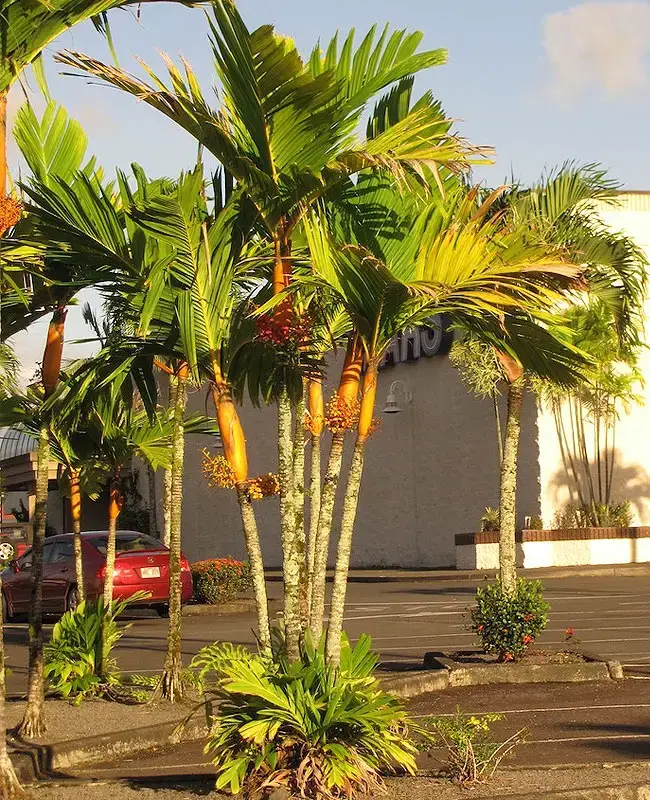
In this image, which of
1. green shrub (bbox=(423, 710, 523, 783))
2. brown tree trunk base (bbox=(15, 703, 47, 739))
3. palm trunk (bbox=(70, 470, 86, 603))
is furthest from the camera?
palm trunk (bbox=(70, 470, 86, 603))

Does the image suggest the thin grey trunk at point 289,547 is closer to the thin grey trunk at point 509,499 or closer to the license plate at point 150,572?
the thin grey trunk at point 509,499

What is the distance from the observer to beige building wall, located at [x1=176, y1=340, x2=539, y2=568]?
32875 mm

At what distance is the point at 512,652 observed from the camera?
12594mm

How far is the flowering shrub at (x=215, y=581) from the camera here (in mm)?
23250

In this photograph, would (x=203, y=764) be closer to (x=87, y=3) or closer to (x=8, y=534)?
(x=87, y=3)

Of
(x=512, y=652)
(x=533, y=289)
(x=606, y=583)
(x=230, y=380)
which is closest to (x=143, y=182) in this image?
(x=230, y=380)

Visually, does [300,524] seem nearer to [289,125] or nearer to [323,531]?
[323,531]

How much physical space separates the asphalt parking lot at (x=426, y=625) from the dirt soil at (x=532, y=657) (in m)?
0.60

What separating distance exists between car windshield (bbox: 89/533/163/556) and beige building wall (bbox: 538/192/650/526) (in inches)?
478

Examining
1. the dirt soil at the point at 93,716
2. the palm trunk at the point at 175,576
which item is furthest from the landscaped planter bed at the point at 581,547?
the dirt soil at the point at 93,716

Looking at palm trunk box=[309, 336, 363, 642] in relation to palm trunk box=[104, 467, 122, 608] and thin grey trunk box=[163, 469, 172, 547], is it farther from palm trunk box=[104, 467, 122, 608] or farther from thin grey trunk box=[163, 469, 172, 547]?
palm trunk box=[104, 467, 122, 608]

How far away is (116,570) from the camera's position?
824 inches

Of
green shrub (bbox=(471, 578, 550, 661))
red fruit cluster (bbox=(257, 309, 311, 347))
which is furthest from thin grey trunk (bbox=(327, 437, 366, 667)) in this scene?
green shrub (bbox=(471, 578, 550, 661))

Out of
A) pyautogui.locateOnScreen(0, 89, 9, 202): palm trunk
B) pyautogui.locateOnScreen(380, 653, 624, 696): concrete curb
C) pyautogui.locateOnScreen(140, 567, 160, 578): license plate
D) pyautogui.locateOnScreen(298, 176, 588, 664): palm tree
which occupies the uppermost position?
pyautogui.locateOnScreen(0, 89, 9, 202): palm trunk
